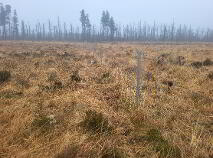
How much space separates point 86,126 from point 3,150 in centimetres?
146

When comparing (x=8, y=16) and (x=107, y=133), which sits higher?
(x=8, y=16)

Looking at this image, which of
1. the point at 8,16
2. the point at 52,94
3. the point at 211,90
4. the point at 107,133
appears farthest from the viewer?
the point at 8,16

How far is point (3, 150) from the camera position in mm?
4102

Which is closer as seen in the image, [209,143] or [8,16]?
[209,143]

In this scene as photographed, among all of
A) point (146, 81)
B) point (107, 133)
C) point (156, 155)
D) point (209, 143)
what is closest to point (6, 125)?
point (107, 133)

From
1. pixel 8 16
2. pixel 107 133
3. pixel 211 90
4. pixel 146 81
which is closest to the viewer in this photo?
pixel 107 133

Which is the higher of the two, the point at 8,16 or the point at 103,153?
the point at 8,16

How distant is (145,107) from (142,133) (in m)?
1.33

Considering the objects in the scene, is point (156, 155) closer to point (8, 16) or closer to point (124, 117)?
point (124, 117)

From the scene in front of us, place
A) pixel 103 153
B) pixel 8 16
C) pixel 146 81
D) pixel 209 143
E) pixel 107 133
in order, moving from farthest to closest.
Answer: pixel 8 16, pixel 146 81, pixel 107 133, pixel 209 143, pixel 103 153

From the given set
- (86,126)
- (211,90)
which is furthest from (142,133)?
(211,90)

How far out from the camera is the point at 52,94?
7316 millimetres

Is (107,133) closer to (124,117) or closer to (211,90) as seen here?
(124,117)

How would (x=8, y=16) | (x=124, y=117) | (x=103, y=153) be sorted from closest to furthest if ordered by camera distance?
(x=103, y=153), (x=124, y=117), (x=8, y=16)
